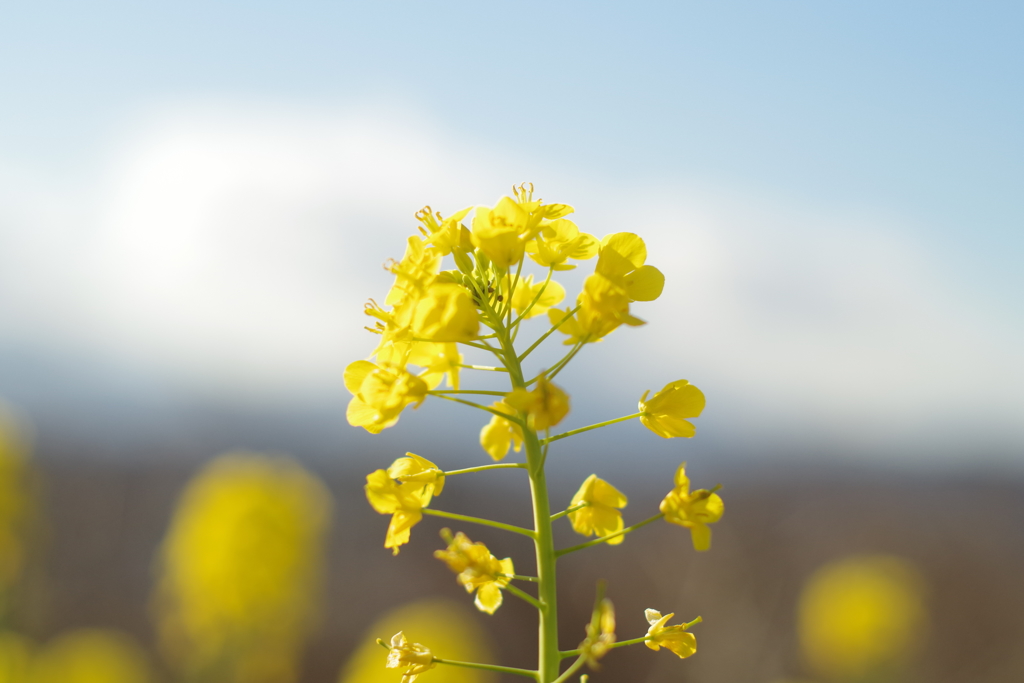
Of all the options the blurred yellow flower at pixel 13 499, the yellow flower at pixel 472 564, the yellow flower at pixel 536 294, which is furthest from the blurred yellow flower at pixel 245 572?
the yellow flower at pixel 472 564

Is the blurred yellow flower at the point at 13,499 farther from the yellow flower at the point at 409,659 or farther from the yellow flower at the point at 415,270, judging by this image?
the yellow flower at the point at 415,270

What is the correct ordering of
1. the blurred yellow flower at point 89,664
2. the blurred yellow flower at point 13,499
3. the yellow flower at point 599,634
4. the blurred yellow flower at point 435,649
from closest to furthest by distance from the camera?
the yellow flower at point 599,634 → the blurred yellow flower at point 435,649 → the blurred yellow flower at point 13,499 → the blurred yellow flower at point 89,664

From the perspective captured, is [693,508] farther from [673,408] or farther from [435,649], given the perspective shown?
[435,649]

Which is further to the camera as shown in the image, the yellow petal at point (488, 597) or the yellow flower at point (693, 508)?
the yellow petal at point (488, 597)

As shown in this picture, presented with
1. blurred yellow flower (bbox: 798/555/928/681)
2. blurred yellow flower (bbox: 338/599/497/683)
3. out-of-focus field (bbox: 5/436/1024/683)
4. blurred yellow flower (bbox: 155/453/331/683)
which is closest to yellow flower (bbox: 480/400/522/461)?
blurred yellow flower (bbox: 338/599/497/683)

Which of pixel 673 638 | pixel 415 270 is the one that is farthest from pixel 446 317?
pixel 673 638
